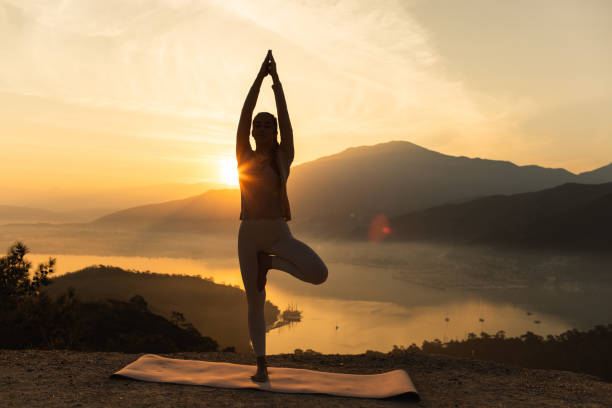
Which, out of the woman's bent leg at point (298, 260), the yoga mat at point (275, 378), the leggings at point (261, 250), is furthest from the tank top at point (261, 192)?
the yoga mat at point (275, 378)

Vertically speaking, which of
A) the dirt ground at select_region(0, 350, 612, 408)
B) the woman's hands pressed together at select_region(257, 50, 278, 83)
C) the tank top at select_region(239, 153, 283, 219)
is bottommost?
the dirt ground at select_region(0, 350, 612, 408)

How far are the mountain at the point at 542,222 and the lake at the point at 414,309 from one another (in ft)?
71.4

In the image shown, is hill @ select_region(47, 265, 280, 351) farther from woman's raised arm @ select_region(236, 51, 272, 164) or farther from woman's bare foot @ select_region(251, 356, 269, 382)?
woman's raised arm @ select_region(236, 51, 272, 164)

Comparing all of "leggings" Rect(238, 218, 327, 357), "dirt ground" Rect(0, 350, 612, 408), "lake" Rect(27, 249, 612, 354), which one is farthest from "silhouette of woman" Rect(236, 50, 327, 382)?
"lake" Rect(27, 249, 612, 354)

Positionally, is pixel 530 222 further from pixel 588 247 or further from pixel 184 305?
pixel 184 305

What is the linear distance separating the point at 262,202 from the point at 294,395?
2851mm

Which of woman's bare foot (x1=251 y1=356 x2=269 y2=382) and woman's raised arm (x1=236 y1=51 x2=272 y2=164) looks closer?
woman's bare foot (x1=251 y1=356 x2=269 y2=382)

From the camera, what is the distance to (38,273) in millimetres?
11656

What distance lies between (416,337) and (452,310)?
99.2 ft

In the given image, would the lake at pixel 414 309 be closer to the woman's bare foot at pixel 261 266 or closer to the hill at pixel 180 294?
the hill at pixel 180 294

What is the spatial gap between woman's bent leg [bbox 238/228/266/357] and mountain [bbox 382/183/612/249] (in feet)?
530

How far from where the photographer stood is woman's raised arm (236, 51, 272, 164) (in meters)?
7.01

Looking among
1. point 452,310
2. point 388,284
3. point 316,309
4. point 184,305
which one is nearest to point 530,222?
point 388,284

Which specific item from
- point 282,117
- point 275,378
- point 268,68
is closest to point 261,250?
point 275,378
